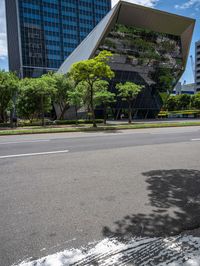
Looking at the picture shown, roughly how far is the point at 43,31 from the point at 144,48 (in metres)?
52.1

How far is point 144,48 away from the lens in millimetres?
42812

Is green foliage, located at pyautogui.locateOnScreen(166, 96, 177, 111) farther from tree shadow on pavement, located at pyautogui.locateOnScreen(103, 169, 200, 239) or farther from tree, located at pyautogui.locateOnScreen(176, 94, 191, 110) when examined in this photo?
tree shadow on pavement, located at pyautogui.locateOnScreen(103, 169, 200, 239)

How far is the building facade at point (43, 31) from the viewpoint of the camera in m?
77.6

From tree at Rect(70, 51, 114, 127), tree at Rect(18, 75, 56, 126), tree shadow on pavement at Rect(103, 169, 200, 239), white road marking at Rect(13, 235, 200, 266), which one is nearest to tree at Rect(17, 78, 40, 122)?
tree at Rect(18, 75, 56, 126)

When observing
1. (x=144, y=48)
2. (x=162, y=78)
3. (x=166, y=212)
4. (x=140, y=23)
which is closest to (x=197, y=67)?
(x=162, y=78)

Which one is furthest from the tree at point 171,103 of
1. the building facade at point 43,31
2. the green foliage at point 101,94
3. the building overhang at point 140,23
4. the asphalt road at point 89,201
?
the asphalt road at point 89,201

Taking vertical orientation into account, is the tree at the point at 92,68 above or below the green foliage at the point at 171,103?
above

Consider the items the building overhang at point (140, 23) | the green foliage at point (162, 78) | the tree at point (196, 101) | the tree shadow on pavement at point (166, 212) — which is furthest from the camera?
the tree at point (196, 101)

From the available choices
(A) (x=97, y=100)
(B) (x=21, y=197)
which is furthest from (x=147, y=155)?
(A) (x=97, y=100)

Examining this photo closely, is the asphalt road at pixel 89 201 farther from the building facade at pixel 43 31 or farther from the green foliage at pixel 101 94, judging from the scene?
the building facade at pixel 43 31

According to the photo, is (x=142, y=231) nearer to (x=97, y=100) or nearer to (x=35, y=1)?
(x=97, y=100)

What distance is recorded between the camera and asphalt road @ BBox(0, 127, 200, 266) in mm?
2879

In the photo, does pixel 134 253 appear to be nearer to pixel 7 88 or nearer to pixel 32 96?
pixel 7 88

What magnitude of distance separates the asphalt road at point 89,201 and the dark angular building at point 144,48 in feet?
110
